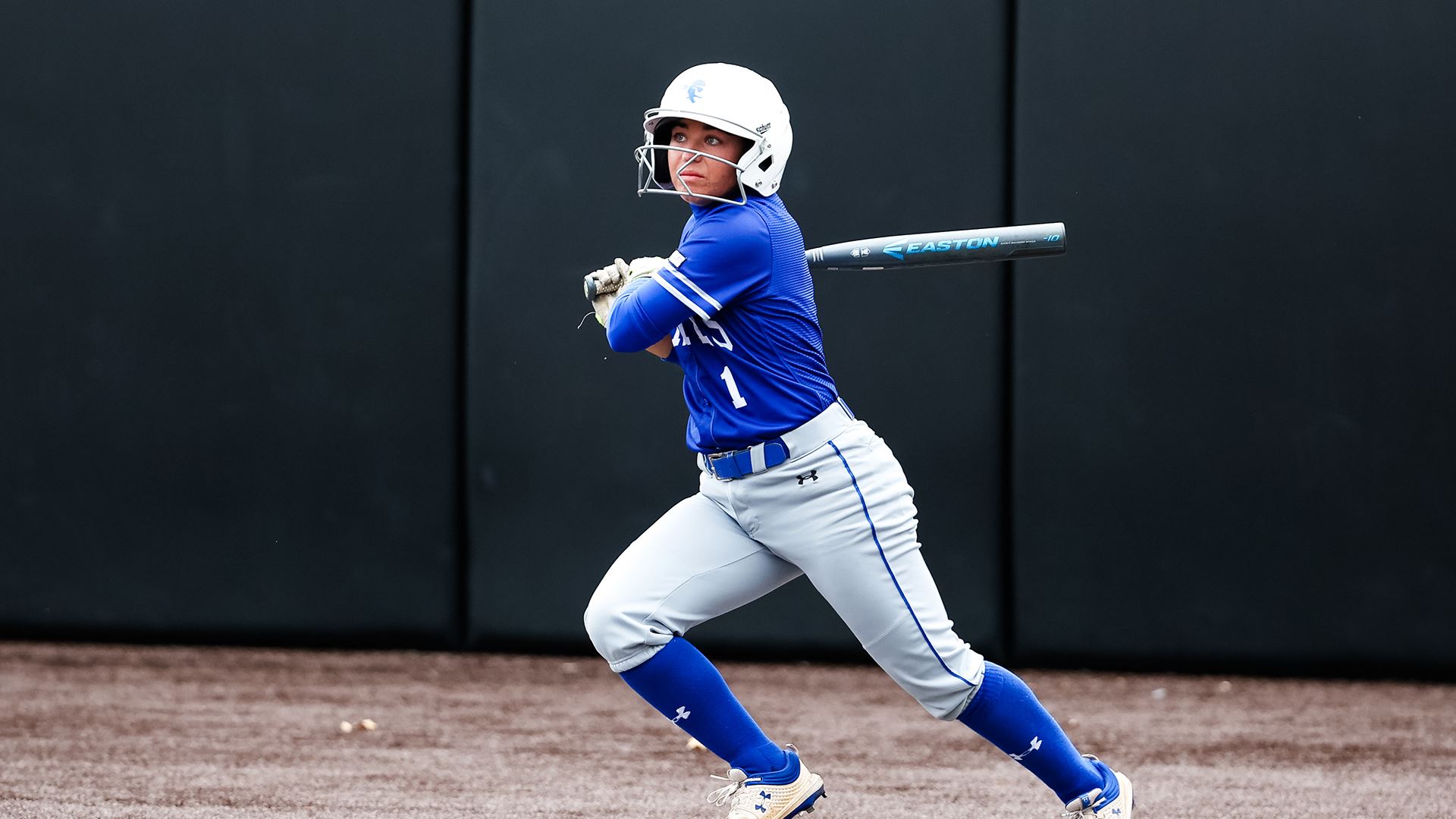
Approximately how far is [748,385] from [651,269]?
0.28 m

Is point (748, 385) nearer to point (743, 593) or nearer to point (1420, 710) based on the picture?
point (743, 593)

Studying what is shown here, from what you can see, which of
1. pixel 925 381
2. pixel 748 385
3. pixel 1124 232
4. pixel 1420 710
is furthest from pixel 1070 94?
pixel 748 385

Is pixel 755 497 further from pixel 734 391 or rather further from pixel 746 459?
pixel 734 391

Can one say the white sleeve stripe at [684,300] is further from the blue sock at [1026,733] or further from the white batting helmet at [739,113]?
the blue sock at [1026,733]

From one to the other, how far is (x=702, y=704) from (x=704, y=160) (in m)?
1.03

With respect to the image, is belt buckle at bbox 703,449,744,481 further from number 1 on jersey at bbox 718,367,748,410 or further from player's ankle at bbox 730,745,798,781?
player's ankle at bbox 730,745,798,781

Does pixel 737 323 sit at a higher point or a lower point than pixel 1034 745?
higher

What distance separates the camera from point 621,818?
3729 millimetres

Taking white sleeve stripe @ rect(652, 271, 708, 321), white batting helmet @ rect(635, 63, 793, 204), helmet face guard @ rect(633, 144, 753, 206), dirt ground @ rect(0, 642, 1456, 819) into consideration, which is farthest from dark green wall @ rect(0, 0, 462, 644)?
white sleeve stripe @ rect(652, 271, 708, 321)

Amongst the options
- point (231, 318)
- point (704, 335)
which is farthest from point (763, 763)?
point (231, 318)

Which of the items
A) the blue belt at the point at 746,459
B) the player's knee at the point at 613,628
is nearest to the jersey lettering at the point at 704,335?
the blue belt at the point at 746,459

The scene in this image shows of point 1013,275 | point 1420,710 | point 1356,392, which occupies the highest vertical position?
point 1013,275

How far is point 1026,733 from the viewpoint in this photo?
3188 millimetres

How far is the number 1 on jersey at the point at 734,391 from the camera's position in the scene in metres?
3.18
